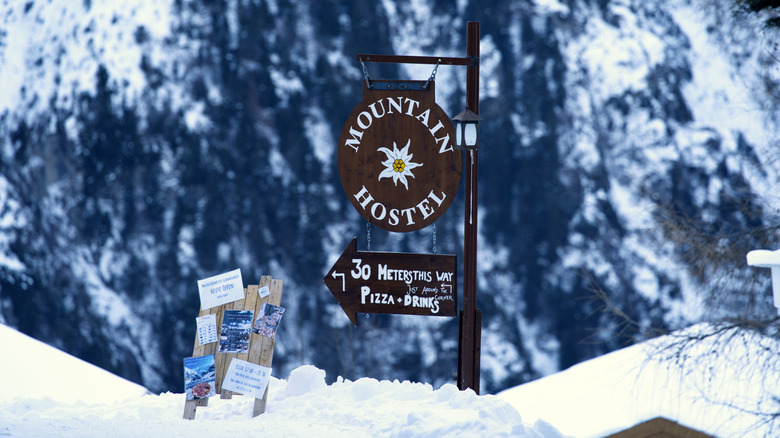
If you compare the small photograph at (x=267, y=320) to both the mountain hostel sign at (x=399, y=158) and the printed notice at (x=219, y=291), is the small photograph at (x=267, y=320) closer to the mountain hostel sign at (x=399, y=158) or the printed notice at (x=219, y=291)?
the printed notice at (x=219, y=291)

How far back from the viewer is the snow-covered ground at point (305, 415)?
5555 mm

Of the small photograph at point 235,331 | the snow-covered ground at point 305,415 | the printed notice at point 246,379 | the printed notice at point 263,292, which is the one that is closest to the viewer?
the snow-covered ground at point 305,415

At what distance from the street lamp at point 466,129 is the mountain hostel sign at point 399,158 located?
0.35ft

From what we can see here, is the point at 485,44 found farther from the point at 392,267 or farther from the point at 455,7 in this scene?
the point at 392,267

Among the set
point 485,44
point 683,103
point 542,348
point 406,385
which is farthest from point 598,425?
point 683,103

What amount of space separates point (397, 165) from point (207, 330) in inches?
84.8

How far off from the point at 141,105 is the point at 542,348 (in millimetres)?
22069

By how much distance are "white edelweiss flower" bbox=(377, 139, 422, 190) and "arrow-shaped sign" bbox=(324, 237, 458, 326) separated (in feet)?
2.10

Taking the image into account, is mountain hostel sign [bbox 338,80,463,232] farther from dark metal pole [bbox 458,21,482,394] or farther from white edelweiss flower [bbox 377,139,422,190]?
dark metal pole [bbox 458,21,482,394]

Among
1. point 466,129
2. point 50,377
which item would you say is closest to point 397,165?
point 466,129

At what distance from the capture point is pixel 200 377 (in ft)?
20.6

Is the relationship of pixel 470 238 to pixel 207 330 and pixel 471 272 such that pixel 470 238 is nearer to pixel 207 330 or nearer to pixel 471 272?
pixel 471 272

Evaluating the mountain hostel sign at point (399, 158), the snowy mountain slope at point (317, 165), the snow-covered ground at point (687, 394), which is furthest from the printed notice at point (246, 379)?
the snowy mountain slope at point (317, 165)

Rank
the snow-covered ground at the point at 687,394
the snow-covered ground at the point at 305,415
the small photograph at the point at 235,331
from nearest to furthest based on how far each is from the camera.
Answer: the snow-covered ground at the point at 305,415 → the small photograph at the point at 235,331 → the snow-covered ground at the point at 687,394
